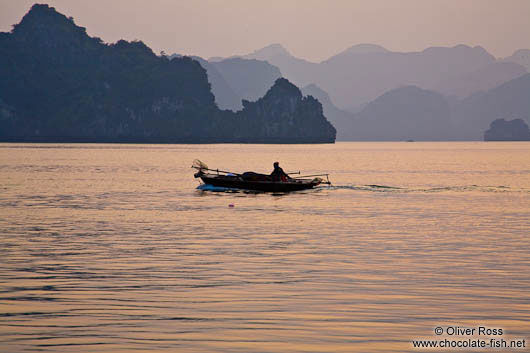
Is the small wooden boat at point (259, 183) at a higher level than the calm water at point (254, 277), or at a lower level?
higher

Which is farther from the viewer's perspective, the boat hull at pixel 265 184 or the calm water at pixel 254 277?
the boat hull at pixel 265 184

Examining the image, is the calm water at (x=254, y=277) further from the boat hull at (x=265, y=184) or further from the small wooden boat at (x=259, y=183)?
the boat hull at (x=265, y=184)

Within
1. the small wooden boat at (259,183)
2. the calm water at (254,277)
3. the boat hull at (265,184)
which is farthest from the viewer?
the boat hull at (265,184)

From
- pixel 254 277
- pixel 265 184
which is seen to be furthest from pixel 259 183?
pixel 254 277

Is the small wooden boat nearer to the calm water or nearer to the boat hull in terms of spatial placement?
the boat hull

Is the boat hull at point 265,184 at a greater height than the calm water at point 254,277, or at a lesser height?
greater

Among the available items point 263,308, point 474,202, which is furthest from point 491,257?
point 474,202

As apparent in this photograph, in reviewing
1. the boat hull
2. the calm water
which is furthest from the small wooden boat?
the calm water

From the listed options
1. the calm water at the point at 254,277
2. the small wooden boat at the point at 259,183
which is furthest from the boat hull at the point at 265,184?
the calm water at the point at 254,277

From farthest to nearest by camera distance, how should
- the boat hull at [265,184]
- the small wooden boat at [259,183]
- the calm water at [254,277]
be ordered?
the boat hull at [265,184], the small wooden boat at [259,183], the calm water at [254,277]

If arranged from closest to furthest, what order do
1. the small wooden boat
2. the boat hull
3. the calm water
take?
the calm water → the small wooden boat → the boat hull

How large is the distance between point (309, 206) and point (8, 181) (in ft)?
125

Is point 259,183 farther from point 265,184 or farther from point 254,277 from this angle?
point 254,277

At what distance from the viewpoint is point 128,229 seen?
117 ft
